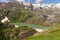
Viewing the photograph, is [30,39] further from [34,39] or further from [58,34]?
[58,34]

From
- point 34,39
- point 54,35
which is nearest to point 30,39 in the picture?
point 34,39

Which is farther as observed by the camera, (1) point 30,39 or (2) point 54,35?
(2) point 54,35

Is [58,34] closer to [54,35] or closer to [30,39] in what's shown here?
[54,35]

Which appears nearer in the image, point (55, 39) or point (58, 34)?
point (55, 39)

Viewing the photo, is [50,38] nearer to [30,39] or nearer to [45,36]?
[45,36]

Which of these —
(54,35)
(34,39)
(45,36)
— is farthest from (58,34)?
(34,39)

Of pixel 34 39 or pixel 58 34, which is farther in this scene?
pixel 58 34

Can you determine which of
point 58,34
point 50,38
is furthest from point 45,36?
point 58,34
